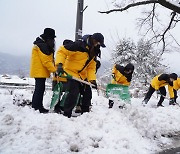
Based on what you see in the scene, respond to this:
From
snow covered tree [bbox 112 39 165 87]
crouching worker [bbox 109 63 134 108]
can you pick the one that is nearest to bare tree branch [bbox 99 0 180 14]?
crouching worker [bbox 109 63 134 108]

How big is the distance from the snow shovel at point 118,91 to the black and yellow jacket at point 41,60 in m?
2.06

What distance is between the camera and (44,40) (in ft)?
19.0

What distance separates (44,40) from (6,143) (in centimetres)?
265

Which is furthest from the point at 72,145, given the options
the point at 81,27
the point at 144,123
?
the point at 81,27

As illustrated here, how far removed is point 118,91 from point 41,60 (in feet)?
8.11

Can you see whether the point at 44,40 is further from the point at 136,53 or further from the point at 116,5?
the point at 136,53

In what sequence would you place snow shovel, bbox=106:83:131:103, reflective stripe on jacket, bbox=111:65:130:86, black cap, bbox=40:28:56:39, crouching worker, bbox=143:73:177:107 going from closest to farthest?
black cap, bbox=40:28:56:39, snow shovel, bbox=106:83:131:103, reflective stripe on jacket, bbox=111:65:130:86, crouching worker, bbox=143:73:177:107

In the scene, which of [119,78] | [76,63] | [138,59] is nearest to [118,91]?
[119,78]

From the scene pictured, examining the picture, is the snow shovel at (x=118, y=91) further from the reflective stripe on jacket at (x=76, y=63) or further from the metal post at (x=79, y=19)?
the metal post at (x=79, y=19)

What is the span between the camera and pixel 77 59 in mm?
5691

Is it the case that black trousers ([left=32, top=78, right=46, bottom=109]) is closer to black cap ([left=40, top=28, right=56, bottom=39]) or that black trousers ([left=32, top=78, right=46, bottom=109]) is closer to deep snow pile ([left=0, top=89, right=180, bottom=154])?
deep snow pile ([left=0, top=89, right=180, bottom=154])

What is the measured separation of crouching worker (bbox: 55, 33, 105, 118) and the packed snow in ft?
2.10

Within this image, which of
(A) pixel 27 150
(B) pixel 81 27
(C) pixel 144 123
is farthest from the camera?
(B) pixel 81 27

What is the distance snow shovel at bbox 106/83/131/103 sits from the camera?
7.28m
